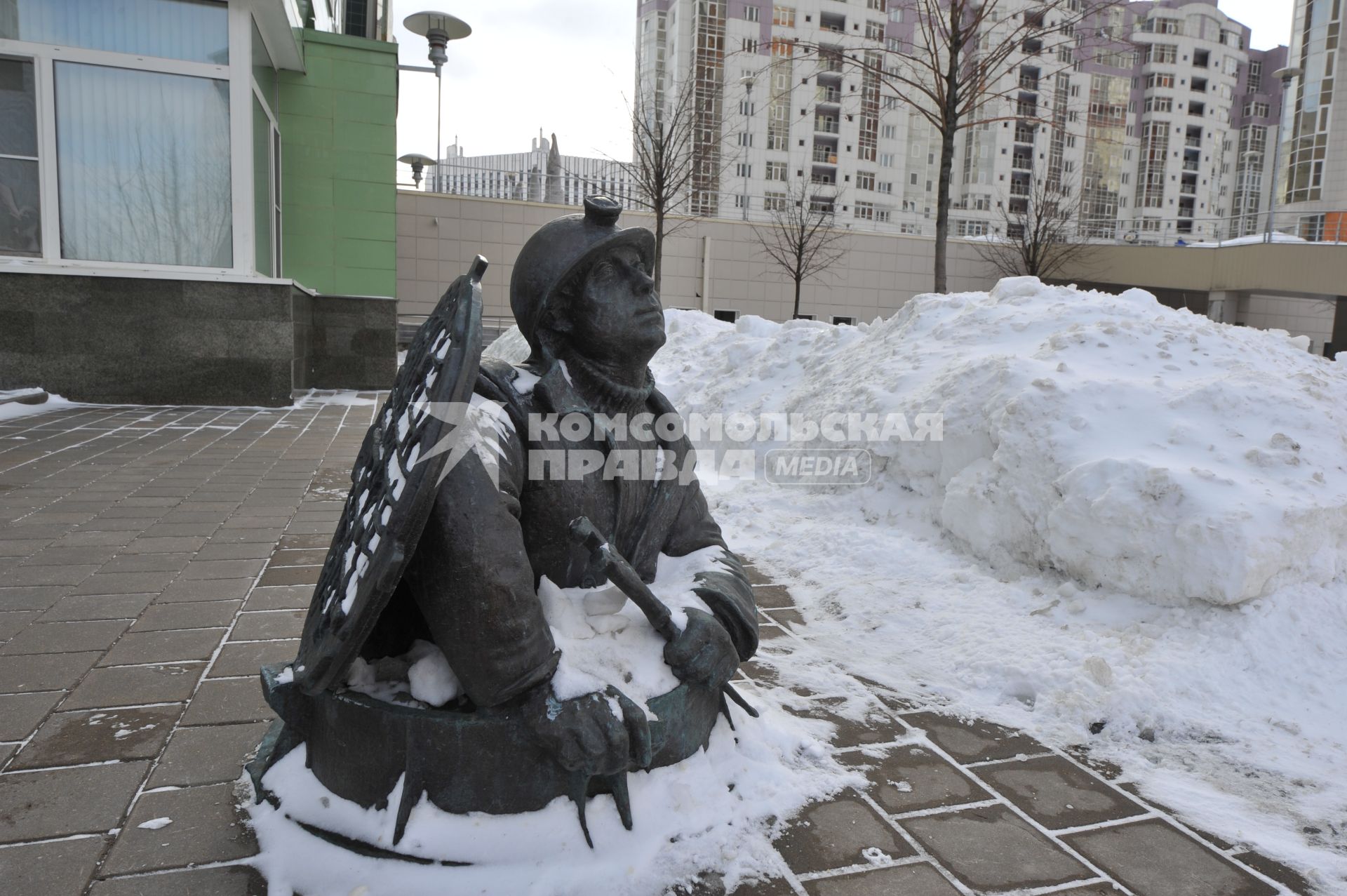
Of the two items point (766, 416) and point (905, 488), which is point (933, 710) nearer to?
point (905, 488)

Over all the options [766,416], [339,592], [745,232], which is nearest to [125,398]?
[766,416]

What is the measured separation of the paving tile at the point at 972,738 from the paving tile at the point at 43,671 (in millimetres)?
2785

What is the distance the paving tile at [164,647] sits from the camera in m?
2.98

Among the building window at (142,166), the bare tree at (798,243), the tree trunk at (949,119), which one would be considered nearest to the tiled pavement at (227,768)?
the building window at (142,166)

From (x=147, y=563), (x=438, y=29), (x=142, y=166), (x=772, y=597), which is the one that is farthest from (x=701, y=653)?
(x=438, y=29)

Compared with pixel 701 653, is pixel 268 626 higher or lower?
lower

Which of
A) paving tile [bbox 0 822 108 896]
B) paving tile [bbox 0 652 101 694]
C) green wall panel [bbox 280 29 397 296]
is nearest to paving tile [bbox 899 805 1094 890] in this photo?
paving tile [bbox 0 822 108 896]

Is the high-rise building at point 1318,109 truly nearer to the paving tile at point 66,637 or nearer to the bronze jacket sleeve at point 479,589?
the bronze jacket sleeve at point 479,589

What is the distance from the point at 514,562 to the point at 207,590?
2.56 metres

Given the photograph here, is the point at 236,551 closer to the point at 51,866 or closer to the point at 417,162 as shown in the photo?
the point at 51,866

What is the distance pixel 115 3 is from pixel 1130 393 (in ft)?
33.8

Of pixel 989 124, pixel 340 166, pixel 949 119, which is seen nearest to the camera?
pixel 949 119

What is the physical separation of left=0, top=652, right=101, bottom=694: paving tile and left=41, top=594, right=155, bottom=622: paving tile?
376 millimetres

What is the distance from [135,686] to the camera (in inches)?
109
